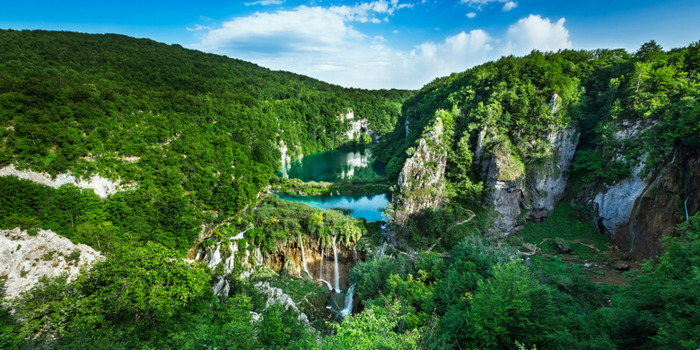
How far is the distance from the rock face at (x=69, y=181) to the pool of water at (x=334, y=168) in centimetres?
3808

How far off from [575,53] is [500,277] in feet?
139

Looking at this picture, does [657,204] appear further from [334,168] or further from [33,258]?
[334,168]

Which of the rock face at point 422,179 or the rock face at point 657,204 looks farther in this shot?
the rock face at point 422,179

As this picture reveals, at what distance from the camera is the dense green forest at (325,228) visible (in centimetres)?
904

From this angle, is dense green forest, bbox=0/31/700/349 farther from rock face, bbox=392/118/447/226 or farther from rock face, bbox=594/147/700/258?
rock face, bbox=594/147/700/258

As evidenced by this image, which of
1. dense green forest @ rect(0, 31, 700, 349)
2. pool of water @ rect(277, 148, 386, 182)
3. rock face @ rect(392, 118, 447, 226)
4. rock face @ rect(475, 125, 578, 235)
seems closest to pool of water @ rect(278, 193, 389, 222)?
dense green forest @ rect(0, 31, 700, 349)

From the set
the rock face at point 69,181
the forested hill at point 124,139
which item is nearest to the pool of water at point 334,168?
the forested hill at point 124,139

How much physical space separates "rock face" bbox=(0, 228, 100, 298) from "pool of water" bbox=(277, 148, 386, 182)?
46.2 meters

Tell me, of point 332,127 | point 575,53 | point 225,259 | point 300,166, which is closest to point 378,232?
point 225,259

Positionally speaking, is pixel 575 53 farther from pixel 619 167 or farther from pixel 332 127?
pixel 332 127

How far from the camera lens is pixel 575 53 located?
3641 cm

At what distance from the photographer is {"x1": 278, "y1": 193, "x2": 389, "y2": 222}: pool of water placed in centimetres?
3831

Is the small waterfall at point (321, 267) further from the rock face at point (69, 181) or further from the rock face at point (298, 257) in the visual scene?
the rock face at point (69, 181)

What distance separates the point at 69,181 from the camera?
21359 millimetres
